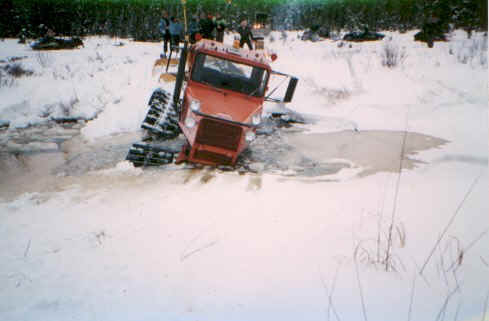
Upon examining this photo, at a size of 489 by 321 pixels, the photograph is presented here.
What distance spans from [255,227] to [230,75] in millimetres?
2968

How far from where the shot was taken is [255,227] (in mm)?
2564

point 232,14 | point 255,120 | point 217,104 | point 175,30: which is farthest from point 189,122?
point 232,14

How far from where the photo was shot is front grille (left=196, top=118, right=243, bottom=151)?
4.20 meters

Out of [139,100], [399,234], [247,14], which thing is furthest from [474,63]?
[247,14]

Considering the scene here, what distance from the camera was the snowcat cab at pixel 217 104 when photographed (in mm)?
4234

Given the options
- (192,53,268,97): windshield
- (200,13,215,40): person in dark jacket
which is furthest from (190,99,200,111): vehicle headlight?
(200,13,215,40): person in dark jacket

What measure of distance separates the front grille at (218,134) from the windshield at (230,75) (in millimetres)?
826

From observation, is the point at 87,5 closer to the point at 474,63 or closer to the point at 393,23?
the point at 474,63

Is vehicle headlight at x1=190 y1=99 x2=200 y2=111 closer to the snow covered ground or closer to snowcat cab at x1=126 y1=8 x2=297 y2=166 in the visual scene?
snowcat cab at x1=126 y1=8 x2=297 y2=166

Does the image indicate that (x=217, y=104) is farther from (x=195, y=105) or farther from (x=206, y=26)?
(x=206, y=26)

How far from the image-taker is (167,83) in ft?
26.8

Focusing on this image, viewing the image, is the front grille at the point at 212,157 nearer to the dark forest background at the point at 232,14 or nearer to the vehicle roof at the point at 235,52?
the vehicle roof at the point at 235,52

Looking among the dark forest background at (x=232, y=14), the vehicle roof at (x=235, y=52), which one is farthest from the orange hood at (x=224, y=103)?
the dark forest background at (x=232, y=14)

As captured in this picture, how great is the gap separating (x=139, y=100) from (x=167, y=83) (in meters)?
1.14
